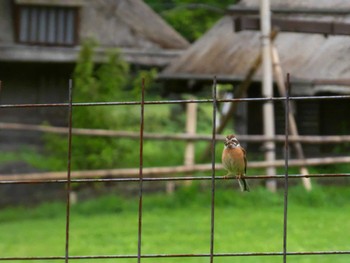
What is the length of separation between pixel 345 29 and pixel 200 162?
3.50 metres

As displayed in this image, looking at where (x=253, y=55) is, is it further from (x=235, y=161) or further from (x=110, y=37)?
(x=235, y=161)

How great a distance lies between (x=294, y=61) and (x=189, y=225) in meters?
4.57

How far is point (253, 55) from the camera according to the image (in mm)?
17859

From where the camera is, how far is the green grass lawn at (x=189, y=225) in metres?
11.3

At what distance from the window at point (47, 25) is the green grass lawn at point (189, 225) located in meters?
7.05

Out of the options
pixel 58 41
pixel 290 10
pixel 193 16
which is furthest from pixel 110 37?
pixel 290 10

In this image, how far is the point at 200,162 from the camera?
1619 centimetres

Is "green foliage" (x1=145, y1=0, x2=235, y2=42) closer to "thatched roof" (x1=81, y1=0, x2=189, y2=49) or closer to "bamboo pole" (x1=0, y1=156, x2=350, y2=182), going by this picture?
"thatched roof" (x1=81, y1=0, x2=189, y2=49)

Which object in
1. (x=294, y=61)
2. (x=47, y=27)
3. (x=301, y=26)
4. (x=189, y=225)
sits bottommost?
(x=189, y=225)

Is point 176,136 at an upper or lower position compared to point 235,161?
upper

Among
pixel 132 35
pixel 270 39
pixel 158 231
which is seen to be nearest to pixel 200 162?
pixel 270 39

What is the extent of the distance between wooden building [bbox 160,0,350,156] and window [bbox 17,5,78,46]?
3061 mm

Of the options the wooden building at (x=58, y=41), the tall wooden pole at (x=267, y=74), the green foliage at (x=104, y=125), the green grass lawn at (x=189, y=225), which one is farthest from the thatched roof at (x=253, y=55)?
the wooden building at (x=58, y=41)

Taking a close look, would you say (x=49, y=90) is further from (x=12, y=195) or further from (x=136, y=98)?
(x=12, y=195)
